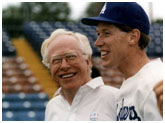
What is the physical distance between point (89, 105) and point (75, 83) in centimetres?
14

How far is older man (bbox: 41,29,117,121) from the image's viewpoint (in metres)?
2.12

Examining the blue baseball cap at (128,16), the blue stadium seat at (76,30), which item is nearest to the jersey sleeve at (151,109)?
the blue baseball cap at (128,16)

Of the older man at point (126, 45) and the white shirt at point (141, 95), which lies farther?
the older man at point (126, 45)

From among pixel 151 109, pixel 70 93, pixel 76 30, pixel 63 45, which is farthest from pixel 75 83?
pixel 76 30

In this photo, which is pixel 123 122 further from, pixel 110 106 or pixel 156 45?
pixel 156 45

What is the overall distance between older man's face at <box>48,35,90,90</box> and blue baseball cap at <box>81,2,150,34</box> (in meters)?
0.31

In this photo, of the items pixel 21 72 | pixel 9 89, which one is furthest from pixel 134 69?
pixel 21 72

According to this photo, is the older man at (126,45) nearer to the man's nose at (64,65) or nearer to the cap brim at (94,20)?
the cap brim at (94,20)

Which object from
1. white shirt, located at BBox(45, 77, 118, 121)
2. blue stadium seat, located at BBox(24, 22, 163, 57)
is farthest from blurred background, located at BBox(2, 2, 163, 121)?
white shirt, located at BBox(45, 77, 118, 121)

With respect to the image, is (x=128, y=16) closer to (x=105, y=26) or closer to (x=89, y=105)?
(x=105, y=26)

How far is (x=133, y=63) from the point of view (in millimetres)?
1837

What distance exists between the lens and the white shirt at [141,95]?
1.59m

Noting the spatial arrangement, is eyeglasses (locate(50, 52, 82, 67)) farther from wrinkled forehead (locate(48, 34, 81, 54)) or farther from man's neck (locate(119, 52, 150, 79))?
man's neck (locate(119, 52, 150, 79))

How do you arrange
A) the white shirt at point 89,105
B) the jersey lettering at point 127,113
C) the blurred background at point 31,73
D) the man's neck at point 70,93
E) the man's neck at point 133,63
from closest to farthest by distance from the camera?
the jersey lettering at point 127,113 < the man's neck at point 133,63 < the white shirt at point 89,105 < the man's neck at point 70,93 < the blurred background at point 31,73
